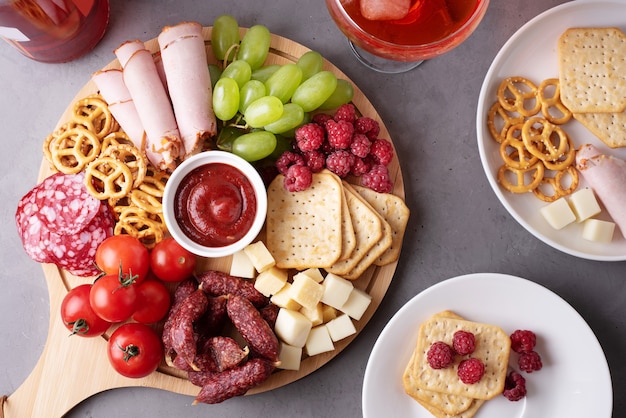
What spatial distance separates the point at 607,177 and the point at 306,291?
84 centimetres

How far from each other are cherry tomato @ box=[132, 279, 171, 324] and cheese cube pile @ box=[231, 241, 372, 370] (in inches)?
7.3

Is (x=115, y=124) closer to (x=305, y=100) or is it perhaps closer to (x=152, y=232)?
(x=152, y=232)

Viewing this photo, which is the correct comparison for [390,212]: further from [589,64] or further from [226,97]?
[589,64]

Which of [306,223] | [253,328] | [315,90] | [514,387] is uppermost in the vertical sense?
[315,90]

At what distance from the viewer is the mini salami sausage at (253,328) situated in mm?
1522

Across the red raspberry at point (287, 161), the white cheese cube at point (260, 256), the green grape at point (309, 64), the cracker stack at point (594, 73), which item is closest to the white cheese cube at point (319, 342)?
the white cheese cube at point (260, 256)

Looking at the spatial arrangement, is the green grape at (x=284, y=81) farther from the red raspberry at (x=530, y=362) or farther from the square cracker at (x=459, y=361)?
the red raspberry at (x=530, y=362)

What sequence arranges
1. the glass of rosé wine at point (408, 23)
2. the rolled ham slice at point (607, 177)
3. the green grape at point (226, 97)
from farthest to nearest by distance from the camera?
1. the rolled ham slice at point (607, 177)
2. the green grape at point (226, 97)
3. the glass of rosé wine at point (408, 23)

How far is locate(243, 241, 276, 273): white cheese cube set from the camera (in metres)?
1.58

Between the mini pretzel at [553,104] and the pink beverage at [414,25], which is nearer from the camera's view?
the pink beverage at [414,25]

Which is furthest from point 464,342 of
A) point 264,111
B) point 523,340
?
point 264,111

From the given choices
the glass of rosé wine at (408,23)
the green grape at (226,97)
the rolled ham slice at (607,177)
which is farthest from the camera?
the rolled ham slice at (607,177)

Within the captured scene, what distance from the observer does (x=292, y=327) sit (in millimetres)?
1561

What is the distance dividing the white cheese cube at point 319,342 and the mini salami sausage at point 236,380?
12 cm
